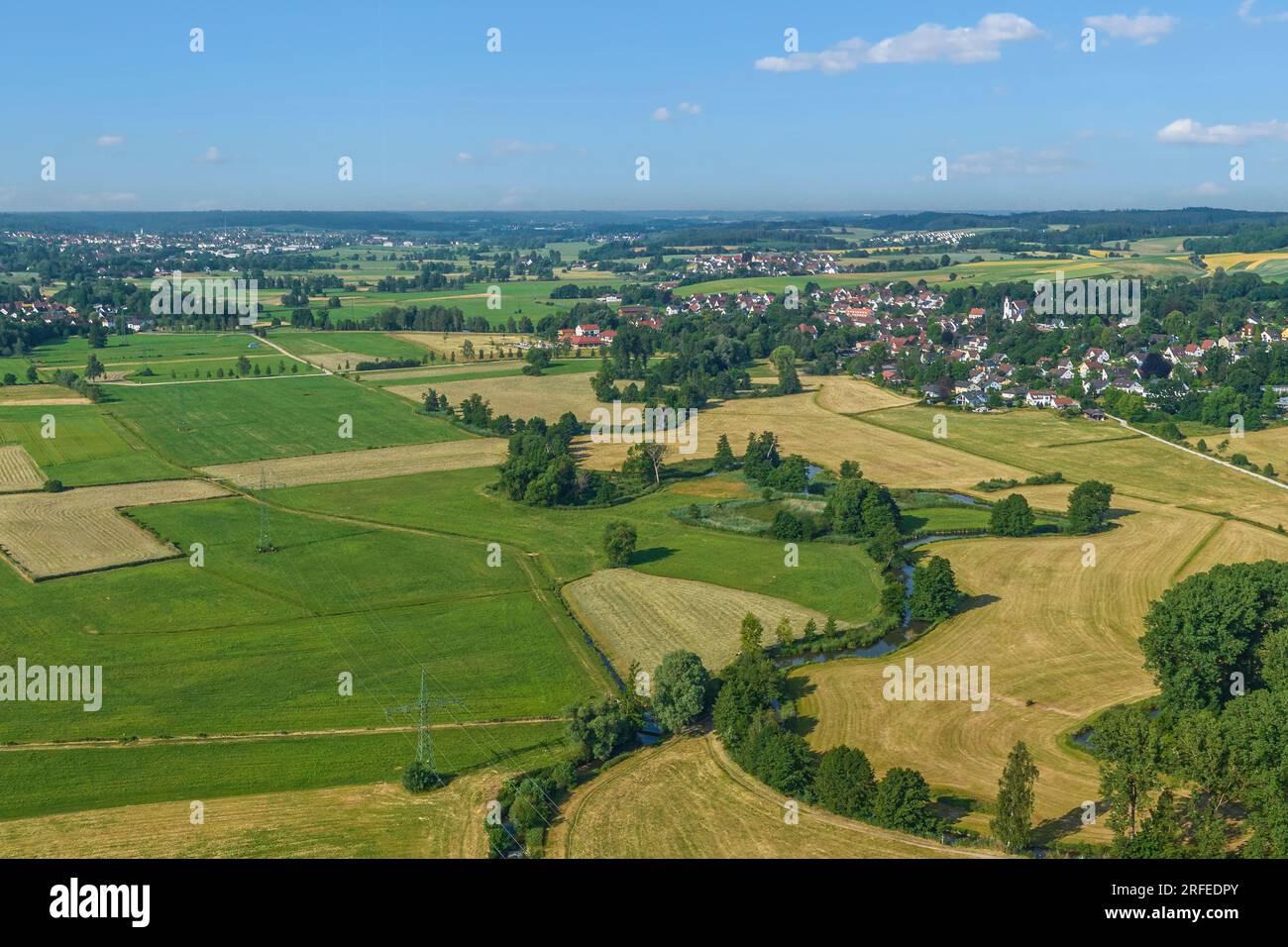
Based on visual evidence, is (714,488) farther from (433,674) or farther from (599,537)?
(433,674)

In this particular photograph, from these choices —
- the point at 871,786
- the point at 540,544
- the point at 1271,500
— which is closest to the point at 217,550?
the point at 540,544

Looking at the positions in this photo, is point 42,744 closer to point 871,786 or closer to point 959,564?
point 871,786

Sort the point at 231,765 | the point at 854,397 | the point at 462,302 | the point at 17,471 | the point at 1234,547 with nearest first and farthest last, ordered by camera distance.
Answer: the point at 231,765
the point at 1234,547
the point at 17,471
the point at 854,397
the point at 462,302

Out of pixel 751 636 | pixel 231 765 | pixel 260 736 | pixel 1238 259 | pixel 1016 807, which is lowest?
pixel 231 765

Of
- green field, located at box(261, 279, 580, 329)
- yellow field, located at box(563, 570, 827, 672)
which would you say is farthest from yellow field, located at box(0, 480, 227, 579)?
green field, located at box(261, 279, 580, 329)

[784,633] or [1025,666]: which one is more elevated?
[784,633]

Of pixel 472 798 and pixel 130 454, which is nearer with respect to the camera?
pixel 472 798

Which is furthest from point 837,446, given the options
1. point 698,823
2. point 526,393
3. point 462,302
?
point 462,302
